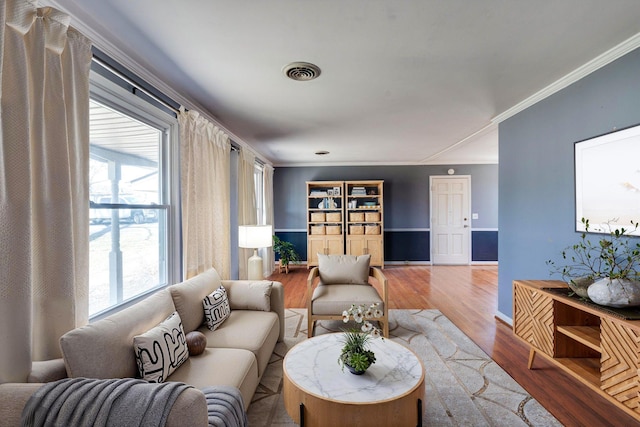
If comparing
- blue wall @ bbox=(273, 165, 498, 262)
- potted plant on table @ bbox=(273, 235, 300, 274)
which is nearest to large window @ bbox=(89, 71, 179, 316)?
potted plant on table @ bbox=(273, 235, 300, 274)

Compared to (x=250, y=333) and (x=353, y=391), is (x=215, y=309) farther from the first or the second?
(x=353, y=391)

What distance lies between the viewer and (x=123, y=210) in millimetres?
1991

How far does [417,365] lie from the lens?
166 cm

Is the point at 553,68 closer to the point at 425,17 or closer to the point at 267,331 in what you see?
the point at 425,17

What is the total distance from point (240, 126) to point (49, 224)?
2.55 metres

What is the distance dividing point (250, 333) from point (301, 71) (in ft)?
6.56

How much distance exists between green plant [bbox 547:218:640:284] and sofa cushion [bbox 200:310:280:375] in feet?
7.34

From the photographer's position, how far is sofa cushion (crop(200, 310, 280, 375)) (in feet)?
6.30

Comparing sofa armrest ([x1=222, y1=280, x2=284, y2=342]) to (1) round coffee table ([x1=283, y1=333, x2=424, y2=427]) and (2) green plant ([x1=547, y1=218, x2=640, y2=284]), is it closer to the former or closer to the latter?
(1) round coffee table ([x1=283, y1=333, x2=424, y2=427])

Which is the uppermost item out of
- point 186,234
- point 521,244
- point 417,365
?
point 186,234

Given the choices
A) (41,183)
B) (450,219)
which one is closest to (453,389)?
(41,183)

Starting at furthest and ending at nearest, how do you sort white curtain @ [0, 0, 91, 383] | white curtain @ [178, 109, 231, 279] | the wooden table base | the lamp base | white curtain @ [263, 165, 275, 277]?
1. white curtain @ [263, 165, 275, 277]
2. the lamp base
3. white curtain @ [178, 109, 231, 279]
4. the wooden table base
5. white curtain @ [0, 0, 91, 383]

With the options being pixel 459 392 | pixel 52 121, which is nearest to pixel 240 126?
pixel 52 121

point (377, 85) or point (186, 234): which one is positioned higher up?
point (377, 85)
